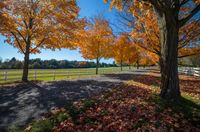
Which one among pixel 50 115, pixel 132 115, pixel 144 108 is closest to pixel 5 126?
pixel 50 115

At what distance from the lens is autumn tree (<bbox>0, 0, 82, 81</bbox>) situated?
10719 millimetres

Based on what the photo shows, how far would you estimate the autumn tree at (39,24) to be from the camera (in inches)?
422

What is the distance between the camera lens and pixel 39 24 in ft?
37.3

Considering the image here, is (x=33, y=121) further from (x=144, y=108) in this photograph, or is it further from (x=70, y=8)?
(x=70, y=8)

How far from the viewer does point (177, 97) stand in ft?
19.4

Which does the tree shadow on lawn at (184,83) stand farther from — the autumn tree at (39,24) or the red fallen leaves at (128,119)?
the autumn tree at (39,24)

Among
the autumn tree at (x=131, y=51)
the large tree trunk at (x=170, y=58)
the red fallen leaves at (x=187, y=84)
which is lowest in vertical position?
the red fallen leaves at (x=187, y=84)

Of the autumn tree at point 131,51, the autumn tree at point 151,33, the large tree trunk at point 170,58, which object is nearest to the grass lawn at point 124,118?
the large tree trunk at point 170,58

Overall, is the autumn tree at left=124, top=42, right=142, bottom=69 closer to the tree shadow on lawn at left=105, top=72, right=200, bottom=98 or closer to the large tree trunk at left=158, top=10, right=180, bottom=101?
the tree shadow on lawn at left=105, top=72, right=200, bottom=98

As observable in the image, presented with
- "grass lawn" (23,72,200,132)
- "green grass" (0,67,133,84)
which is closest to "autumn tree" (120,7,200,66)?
"grass lawn" (23,72,200,132)

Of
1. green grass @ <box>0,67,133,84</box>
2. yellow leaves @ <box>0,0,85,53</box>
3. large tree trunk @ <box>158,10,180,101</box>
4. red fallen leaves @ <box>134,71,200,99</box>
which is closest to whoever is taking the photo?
large tree trunk @ <box>158,10,180,101</box>

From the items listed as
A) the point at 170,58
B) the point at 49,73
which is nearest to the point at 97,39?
the point at 49,73

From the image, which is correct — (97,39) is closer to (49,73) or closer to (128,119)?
(49,73)

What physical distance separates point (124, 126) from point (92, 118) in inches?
39.5
